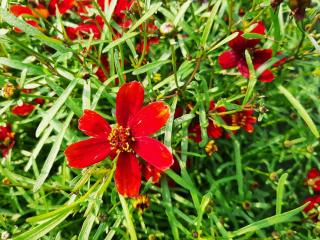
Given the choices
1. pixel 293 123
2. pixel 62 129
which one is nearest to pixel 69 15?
pixel 62 129

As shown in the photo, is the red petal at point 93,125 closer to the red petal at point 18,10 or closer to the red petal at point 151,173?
the red petal at point 151,173

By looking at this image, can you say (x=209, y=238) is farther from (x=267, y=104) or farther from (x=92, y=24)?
(x=92, y=24)

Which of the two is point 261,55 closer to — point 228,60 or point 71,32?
point 228,60

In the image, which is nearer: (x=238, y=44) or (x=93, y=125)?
(x=93, y=125)

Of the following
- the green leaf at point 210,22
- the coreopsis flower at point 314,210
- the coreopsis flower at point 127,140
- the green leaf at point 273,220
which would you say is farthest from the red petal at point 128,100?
the coreopsis flower at point 314,210

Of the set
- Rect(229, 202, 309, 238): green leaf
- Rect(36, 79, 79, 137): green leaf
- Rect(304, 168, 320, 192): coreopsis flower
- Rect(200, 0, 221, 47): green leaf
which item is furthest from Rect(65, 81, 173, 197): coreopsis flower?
Rect(304, 168, 320, 192): coreopsis flower

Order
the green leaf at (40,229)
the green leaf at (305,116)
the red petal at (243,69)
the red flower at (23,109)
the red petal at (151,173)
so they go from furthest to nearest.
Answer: the red flower at (23,109) < the red petal at (243,69) < the red petal at (151,173) < the green leaf at (305,116) < the green leaf at (40,229)

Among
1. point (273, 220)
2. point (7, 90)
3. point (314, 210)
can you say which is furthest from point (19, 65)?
point (314, 210)
